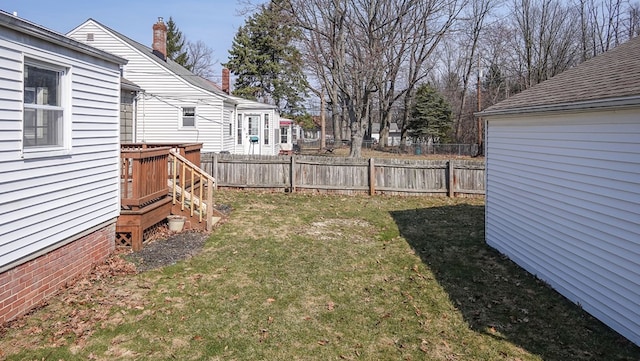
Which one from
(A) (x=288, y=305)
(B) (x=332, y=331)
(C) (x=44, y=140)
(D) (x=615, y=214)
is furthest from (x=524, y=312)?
(C) (x=44, y=140)

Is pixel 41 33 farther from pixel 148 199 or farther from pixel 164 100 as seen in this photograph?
pixel 164 100

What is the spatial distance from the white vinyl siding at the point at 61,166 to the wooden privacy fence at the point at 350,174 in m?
8.53

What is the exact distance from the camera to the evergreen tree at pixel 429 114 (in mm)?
39500

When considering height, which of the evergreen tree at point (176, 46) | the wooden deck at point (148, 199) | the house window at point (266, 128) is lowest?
the wooden deck at point (148, 199)

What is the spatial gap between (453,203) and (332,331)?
10.2m

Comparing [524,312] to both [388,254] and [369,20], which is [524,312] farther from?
[369,20]

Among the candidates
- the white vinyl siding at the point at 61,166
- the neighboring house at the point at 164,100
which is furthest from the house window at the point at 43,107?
the neighboring house at the point at 164,100

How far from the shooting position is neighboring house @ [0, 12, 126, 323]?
15.5 feet

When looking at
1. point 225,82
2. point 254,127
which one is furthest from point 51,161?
point 225,82

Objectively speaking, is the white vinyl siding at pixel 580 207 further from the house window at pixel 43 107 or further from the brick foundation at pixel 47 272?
the house window at pixel 43 107

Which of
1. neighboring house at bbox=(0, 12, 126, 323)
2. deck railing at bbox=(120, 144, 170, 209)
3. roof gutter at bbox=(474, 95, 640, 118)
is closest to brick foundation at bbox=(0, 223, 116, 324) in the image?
neighboring house at bbox=(0, 12, 126, 323)

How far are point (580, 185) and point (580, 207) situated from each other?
1.02 ft

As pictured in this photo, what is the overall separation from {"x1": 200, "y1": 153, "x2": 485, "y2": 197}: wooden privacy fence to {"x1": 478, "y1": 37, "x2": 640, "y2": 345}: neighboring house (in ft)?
21.1

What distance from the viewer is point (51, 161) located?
18.1 ft
